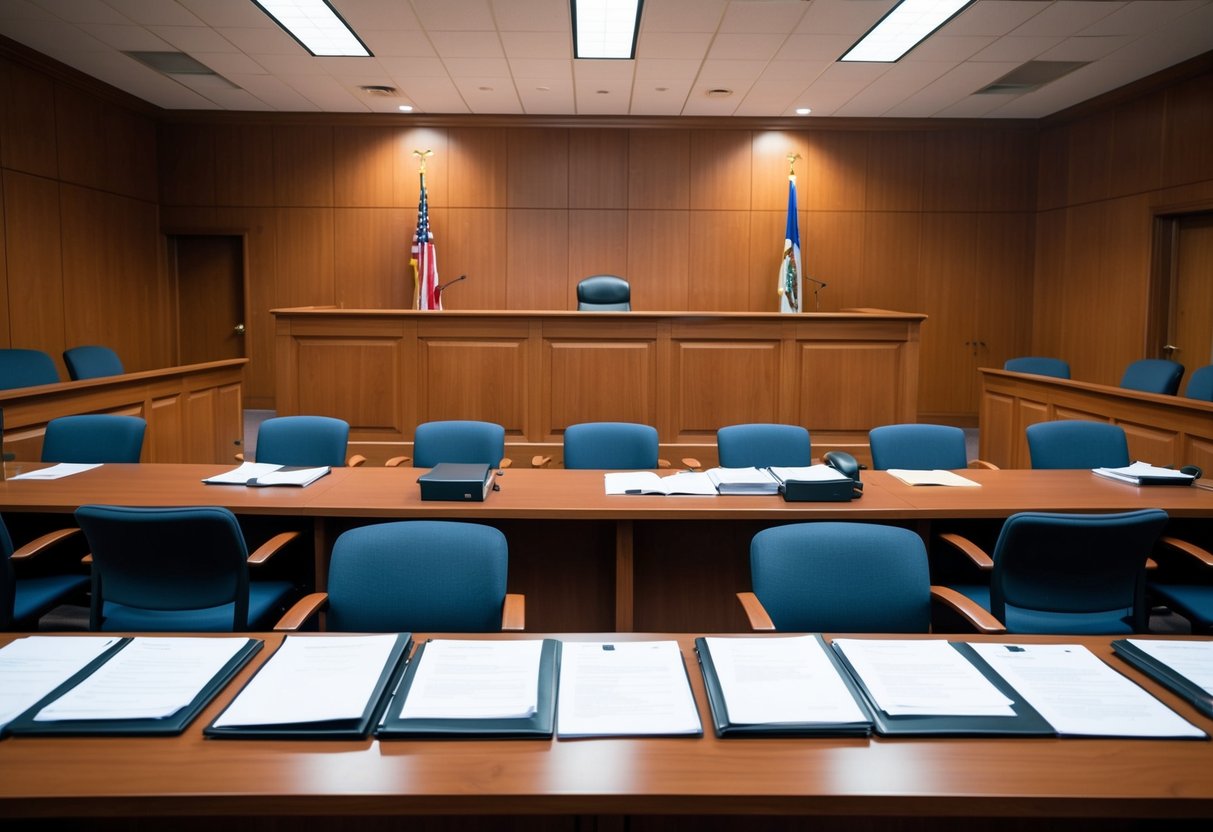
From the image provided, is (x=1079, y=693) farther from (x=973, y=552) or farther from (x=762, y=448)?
(x=762, y=448)

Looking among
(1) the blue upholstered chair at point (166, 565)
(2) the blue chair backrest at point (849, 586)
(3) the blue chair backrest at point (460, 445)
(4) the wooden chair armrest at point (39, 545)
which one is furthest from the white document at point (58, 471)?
(2) the blue chair backrest at point (849, 586)

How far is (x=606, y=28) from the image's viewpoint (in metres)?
6.49

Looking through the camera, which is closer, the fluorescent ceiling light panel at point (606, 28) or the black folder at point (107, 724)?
the black folder at point (107, 724)

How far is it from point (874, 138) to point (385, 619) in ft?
27.5

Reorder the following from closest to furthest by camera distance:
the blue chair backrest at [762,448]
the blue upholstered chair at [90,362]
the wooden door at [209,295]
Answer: the blue chair backrest at [762,448] → the blue upholstered chair at [90,362] → the wooden door at [209,295]

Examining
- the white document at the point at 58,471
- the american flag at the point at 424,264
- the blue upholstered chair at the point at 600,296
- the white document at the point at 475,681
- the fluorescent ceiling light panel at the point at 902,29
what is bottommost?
the white document at the point at 475,681

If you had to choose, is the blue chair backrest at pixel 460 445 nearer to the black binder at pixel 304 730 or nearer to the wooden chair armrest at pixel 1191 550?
the wooden chair armrest at pixel 1191 550

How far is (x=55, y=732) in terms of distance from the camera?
1412 mm

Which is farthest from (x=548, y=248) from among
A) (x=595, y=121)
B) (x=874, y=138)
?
(x=874, y=138)

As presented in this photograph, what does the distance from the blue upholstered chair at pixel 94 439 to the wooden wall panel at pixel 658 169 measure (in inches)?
243

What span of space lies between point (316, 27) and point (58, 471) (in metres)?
4.13

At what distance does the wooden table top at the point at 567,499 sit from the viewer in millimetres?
3080

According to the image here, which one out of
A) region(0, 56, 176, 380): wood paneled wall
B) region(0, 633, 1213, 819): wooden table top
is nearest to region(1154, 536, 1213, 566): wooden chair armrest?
region(0, 633, 1213, 819): wooden table top

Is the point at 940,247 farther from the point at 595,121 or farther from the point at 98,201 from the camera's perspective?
the point at 98,201
